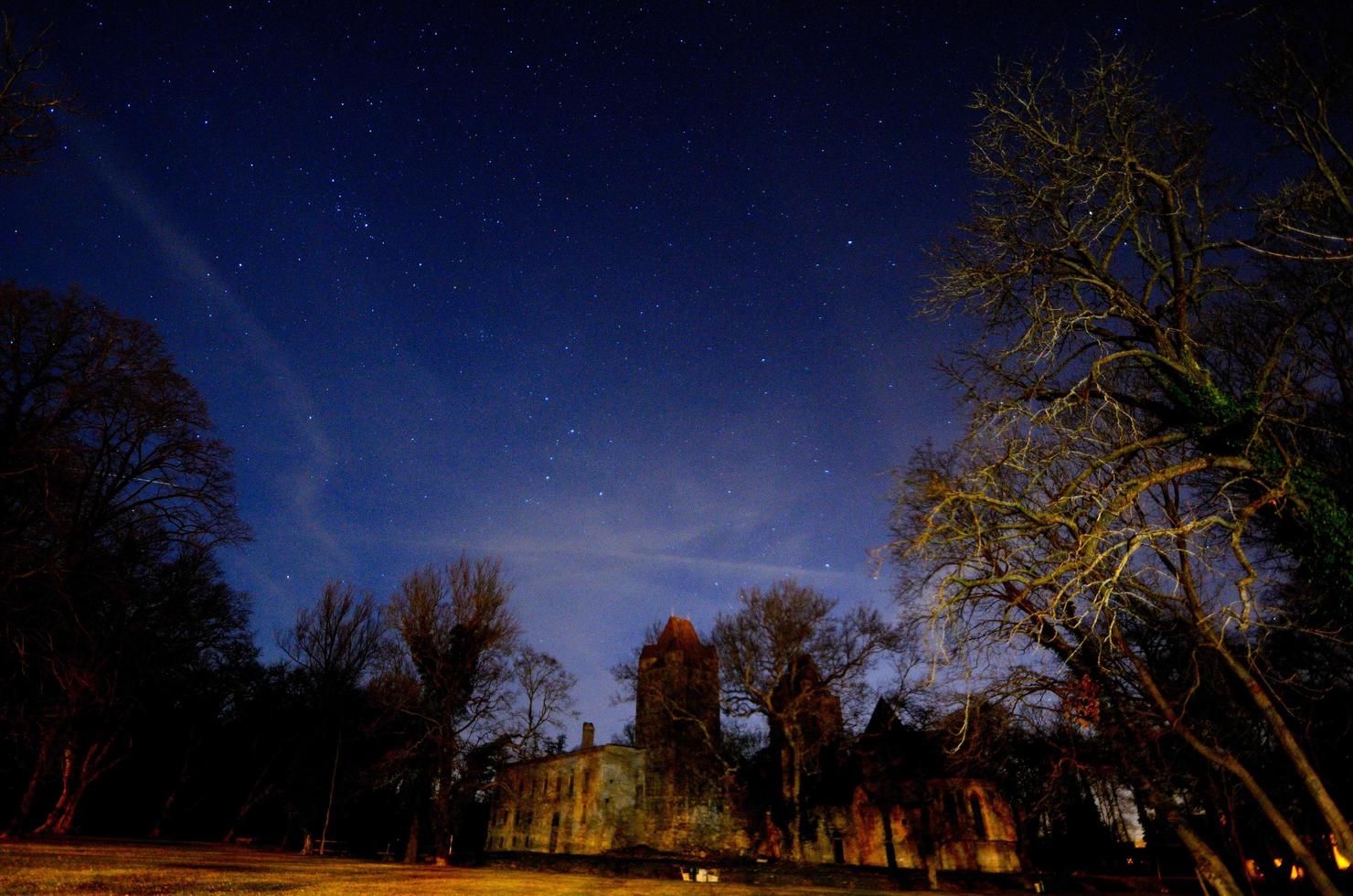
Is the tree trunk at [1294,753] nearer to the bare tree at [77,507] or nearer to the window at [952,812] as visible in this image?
the bare tree at [77,507]

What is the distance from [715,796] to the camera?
3984cm

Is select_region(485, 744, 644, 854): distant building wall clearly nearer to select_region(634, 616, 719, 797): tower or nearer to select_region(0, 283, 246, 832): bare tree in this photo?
select_region(634, 616, 719, 797): tower

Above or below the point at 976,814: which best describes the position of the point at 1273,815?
above

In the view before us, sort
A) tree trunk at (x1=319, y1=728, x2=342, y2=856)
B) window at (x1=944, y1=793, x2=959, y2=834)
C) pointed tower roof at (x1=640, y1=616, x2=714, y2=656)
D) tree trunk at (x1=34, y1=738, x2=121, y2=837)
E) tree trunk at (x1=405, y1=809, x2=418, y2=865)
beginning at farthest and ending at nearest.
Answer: pointed tower roof at (x1=640, y1=616, x2=714, y2=656) < window at (x1=944, y1=793, x2=959, y2=834) < tree trunk at (x1=319, y1=728, x2=342, y2=856) < tree trunk at (x1=405, y1=809, x2=418, y2=865) < tree trunk at (x1=34, y1=738, x2=121, y2=837)

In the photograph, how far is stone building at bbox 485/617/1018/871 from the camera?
113 ft

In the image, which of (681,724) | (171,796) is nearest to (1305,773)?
(681,724)

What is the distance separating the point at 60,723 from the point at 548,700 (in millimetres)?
17823

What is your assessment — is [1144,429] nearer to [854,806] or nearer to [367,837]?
[854,806]

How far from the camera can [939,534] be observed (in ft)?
27.2

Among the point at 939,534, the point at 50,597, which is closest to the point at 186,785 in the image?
the point at 50,597

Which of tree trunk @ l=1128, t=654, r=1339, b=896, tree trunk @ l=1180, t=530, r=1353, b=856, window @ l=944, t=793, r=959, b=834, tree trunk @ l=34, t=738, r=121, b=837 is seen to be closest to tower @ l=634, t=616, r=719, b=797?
window @ l=944, t=793, r=959, b=834

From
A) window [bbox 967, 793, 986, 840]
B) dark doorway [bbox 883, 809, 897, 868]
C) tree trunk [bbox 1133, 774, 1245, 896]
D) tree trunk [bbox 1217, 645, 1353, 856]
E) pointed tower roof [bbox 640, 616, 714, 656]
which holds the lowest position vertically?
dark doorway [bbox 883, 809, 897, 868]

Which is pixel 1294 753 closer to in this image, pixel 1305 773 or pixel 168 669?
pixel 1305 773

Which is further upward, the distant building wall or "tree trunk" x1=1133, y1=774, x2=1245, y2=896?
"tree trunk" x1=1133, y1=774, x2=1245, y2=896
